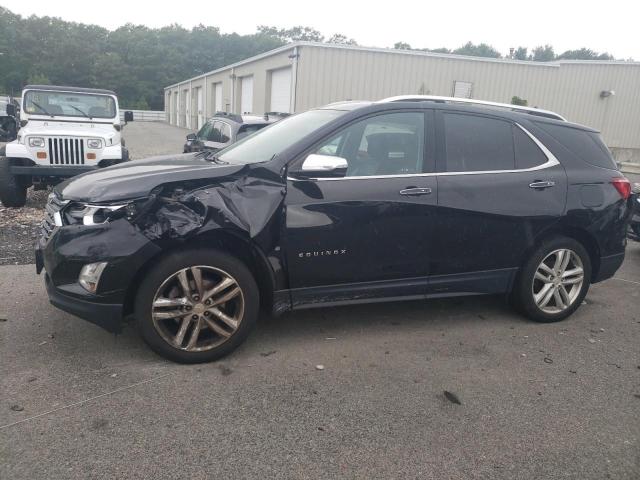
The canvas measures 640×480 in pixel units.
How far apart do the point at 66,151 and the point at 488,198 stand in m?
7.41

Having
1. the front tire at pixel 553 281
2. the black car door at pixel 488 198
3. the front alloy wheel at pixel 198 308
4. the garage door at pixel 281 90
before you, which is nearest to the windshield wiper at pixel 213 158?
the front alloy wheel at pixel 198 308

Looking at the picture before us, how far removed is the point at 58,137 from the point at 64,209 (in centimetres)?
623

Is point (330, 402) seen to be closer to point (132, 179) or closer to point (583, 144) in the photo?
point (132, 179)

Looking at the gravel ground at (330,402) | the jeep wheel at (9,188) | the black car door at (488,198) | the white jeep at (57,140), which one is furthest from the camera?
the white jeep at (57,140)

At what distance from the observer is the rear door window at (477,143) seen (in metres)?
4.05

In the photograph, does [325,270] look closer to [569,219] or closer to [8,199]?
[569,219]

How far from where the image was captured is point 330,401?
3129 mm

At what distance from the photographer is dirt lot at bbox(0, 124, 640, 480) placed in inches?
101

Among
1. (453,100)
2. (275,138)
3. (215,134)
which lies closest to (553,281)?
(453,100)

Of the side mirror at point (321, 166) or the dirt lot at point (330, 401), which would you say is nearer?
the dirt lot at point (330, 401)

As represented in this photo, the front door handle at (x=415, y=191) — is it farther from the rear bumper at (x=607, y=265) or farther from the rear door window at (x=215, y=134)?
the rear door window at (x=215, y=134)

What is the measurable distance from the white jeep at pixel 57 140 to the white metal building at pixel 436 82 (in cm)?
772

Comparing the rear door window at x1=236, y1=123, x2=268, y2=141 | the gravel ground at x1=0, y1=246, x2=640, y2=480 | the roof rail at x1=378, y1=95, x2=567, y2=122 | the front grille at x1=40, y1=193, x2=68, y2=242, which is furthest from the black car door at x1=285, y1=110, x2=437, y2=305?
the rear door window at x1=236, y1=123, x2=268, y2=141

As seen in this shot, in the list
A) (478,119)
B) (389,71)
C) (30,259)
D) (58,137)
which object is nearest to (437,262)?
(478,119)
